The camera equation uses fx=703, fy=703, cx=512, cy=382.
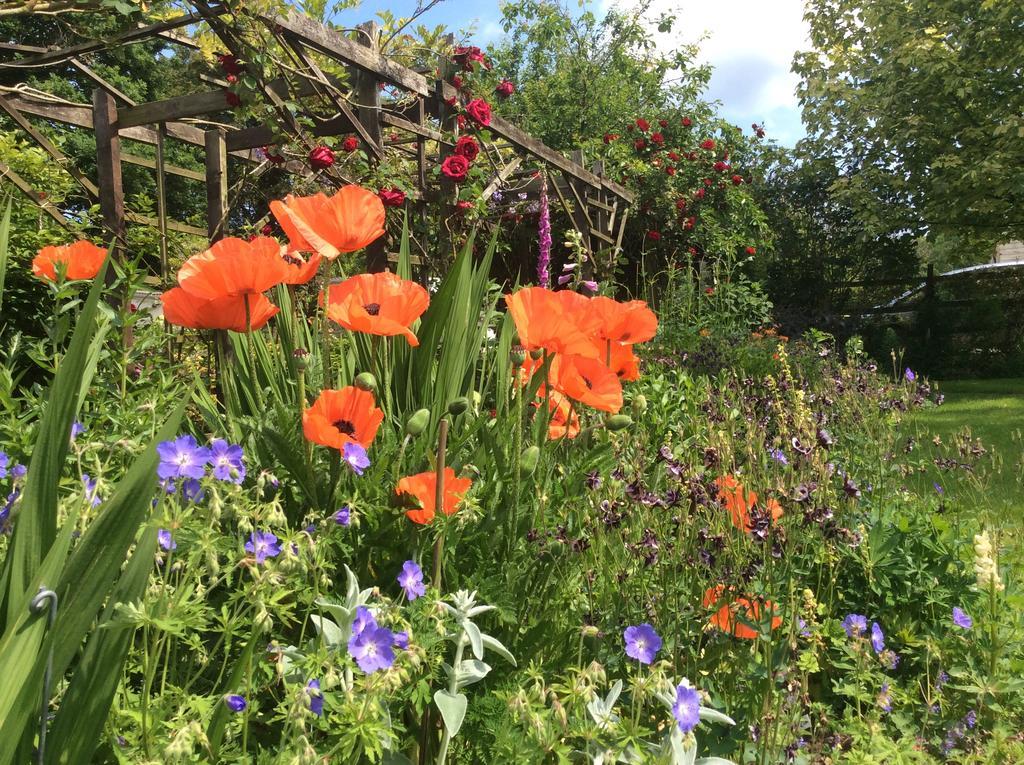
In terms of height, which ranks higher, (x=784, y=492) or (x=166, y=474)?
(x=166, y=474)

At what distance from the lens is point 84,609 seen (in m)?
0.75

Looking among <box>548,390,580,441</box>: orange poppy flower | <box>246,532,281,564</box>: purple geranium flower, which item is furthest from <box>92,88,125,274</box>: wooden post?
<box>246,532,281,564</box>: purple geranium flower

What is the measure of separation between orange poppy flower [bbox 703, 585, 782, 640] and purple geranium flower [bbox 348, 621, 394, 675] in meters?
0.72

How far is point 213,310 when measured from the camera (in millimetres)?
1224

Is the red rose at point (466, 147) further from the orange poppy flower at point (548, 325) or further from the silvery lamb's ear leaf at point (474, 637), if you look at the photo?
the silvery lamb's ear leaf at point (474, 637)

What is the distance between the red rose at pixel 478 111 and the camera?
4418 mm


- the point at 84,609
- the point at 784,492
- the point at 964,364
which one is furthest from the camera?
the point at 964,364

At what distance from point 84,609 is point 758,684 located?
1.19m

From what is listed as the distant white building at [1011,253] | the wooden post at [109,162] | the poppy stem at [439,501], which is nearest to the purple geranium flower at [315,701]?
the poppy stem at [439,501]

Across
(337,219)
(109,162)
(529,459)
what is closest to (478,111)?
(109,162)

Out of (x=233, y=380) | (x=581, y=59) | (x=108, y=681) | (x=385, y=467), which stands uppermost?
(x=581, y=59)

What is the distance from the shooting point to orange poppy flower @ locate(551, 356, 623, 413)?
1.33 meters

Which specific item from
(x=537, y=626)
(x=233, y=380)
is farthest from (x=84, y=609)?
(x=233, y=380)

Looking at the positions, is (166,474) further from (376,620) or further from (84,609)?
(376,620)
